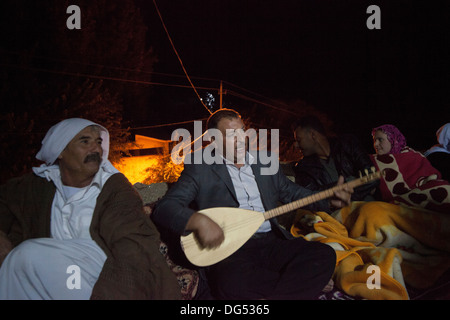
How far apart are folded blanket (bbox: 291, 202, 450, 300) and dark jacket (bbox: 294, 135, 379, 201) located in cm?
54

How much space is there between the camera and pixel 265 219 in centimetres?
253

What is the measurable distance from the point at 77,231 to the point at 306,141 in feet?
10.6

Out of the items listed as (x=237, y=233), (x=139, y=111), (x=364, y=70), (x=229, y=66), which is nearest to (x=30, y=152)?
(x=139, y=111)

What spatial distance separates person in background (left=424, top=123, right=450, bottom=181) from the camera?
3.99 m

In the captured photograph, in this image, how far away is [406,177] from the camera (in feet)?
12.1

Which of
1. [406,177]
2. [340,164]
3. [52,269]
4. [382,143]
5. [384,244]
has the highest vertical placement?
[382,143]

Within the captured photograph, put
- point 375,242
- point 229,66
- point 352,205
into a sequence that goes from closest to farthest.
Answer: point 375,242 → point 352,205 → point 229,66

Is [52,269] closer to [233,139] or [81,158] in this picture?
[81,158]

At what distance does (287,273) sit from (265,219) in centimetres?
50

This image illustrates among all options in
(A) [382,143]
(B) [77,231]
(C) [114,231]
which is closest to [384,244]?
(A) [382,143]

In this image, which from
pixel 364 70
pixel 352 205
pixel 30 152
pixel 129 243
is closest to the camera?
pixel 129 243

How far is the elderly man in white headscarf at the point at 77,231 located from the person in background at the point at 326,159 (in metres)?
2.44

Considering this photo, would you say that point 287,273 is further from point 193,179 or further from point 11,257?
point 11,257

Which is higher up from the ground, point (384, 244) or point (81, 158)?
point (81, 158)
